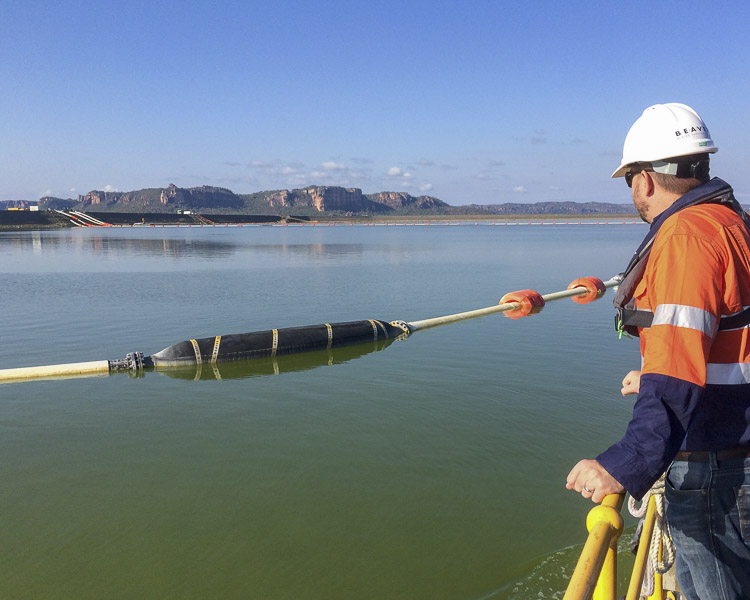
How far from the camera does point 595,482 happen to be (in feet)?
7.77

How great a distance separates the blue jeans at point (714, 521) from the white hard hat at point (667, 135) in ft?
4.93

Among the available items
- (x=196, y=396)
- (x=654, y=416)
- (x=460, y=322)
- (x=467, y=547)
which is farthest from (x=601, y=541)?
(x=460, y=322)

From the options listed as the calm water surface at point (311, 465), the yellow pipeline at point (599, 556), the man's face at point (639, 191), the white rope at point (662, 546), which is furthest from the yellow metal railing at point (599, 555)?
the calm water surface at point (311, 465)

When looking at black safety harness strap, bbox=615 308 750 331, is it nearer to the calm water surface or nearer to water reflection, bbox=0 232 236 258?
the calm water surface

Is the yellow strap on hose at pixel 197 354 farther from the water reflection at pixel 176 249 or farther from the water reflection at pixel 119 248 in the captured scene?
the water reflection at pixel 119 248

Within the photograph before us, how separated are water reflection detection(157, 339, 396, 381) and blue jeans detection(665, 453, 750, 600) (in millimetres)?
10443

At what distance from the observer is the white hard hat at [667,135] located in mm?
2709

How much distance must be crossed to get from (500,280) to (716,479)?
28129 mm

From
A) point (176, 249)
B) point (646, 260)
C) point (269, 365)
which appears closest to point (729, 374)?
point (646, 260)

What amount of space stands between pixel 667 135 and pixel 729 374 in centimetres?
122

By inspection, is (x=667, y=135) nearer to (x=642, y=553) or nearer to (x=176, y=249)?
(x=642, y=553)

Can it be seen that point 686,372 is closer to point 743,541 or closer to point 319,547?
point 743,541

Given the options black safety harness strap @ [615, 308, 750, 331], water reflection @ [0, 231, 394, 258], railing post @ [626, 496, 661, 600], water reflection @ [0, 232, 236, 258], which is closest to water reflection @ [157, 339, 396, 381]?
railing post @ [626, 496, 661, 600]

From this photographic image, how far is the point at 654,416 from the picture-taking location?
2.24m
